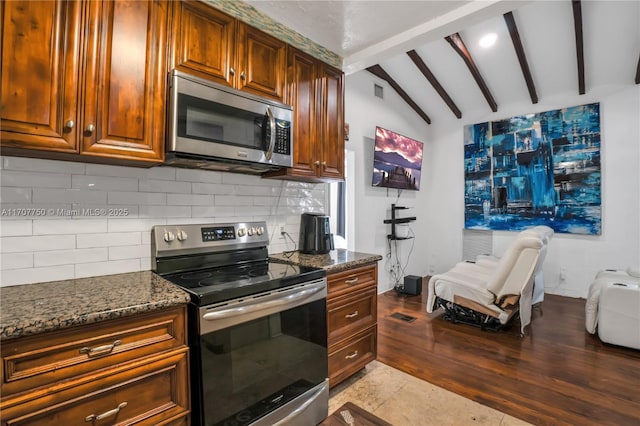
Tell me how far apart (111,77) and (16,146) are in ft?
1.58

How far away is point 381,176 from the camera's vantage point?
178 inches

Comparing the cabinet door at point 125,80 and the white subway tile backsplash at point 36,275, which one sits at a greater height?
the cabinet door at point 125,80

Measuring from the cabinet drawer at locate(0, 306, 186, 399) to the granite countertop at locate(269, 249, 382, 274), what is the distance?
3.01 feet

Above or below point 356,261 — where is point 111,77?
above

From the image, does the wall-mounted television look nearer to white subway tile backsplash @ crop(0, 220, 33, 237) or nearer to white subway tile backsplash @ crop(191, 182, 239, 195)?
white subway tile backsplash @ crop(191, 182, 239, 195)

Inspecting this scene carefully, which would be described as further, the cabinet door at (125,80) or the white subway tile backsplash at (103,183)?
the white subway tile backsplash at (103,183)

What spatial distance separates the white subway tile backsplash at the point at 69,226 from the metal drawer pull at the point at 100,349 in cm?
73

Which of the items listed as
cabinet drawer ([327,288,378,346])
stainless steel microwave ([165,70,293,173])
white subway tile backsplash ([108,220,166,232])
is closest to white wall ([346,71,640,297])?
cabinet drawer ([327,288,378,346])

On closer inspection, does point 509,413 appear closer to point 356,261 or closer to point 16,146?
point 356,261

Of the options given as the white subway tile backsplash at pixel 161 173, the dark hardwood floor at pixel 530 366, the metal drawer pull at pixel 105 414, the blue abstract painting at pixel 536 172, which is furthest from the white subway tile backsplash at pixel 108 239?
the blue abstract painting at pixel 536 172

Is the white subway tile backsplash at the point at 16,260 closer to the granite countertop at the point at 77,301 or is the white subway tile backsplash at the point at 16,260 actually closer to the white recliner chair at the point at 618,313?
the granite countertop at the point at 77,301

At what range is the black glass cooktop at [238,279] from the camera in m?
1.41

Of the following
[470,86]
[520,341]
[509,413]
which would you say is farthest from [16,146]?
[470,86]

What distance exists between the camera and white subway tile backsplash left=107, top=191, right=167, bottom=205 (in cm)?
171
